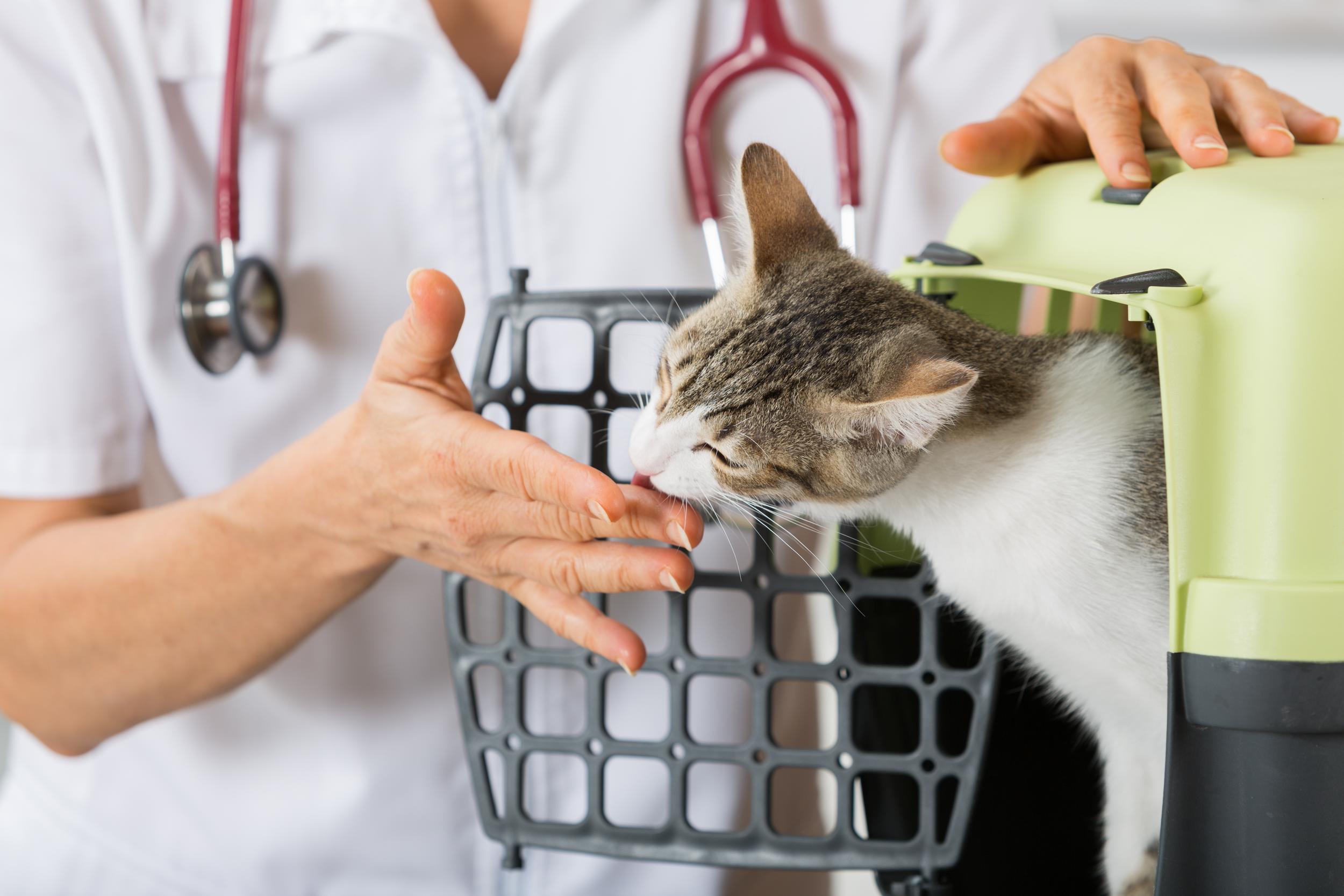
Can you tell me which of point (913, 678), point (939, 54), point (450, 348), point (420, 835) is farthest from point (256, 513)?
point (939, 54)

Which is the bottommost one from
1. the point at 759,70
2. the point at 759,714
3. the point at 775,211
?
the point at 759,714

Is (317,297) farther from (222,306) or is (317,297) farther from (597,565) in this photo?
(597,565)

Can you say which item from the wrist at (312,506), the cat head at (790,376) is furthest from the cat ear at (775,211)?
the wrist at (312,506)

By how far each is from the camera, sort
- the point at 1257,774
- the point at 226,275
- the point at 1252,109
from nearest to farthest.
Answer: the point at 1257,774 → the point at 1252,109 → the point at 226,275

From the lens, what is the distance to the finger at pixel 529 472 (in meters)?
0.52

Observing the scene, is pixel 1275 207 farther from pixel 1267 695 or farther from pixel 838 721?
pixel 838 721

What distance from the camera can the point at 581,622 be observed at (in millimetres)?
646

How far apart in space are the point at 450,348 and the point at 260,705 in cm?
52

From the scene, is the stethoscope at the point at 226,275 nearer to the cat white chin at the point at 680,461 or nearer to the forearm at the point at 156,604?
the forearm at the point at 156,604

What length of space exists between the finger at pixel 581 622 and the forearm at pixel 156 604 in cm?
12

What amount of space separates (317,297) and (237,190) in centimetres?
11

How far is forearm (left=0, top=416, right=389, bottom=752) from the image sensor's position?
74cm

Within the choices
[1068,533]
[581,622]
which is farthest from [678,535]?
[1068,533]

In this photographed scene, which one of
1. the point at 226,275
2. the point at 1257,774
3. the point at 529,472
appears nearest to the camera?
the point at 1257,774
